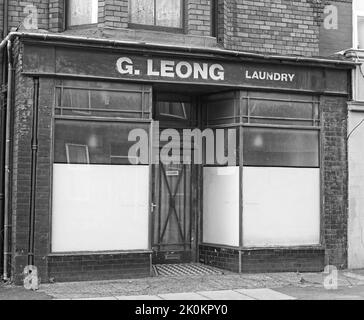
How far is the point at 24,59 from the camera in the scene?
939 cm

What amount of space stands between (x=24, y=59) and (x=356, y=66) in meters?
5.99

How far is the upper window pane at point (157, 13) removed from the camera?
410 inches

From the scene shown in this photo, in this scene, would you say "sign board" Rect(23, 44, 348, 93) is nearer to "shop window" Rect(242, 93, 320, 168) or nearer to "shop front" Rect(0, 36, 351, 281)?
"shop front" Rect(0, 36, 351, 281)

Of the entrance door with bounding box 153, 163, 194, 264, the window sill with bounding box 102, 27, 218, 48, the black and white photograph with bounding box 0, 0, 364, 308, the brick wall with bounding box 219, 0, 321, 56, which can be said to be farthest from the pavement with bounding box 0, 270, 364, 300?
the brick wall with bounding box 219, 0, 321, 56

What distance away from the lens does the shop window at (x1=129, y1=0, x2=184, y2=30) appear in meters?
10.4

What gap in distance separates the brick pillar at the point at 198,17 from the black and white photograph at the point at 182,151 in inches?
1.5

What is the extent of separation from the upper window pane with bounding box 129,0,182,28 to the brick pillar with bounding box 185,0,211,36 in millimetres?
190

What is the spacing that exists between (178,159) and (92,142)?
204 centimetres

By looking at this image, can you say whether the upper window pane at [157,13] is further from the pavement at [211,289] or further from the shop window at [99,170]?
the pavement at [211,289]

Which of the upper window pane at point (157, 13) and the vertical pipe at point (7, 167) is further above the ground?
the upper window pane at point (157, 13)

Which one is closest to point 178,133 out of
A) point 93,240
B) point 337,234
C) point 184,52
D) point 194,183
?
point 194,183

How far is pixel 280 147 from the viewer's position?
35.8 feet

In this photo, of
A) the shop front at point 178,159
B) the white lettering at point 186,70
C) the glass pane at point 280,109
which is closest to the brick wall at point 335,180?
the shop front at point 178,159

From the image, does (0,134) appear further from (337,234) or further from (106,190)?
(337,234)
